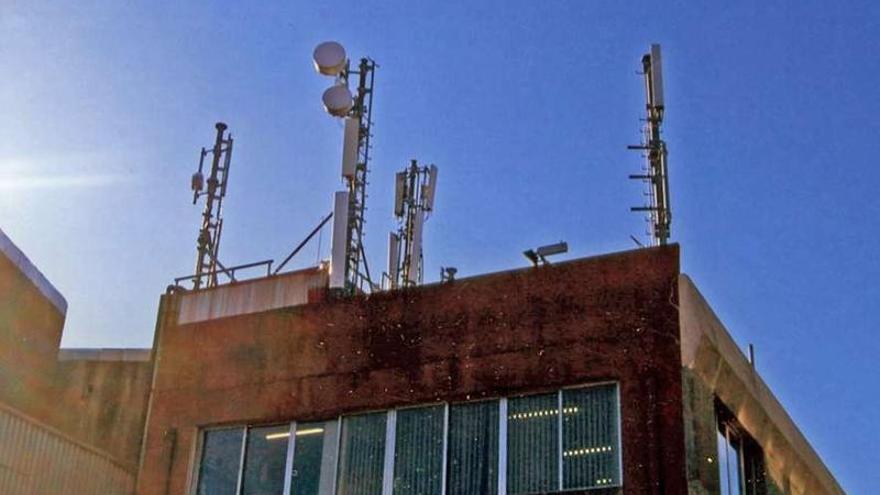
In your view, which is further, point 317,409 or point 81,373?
point 81,373

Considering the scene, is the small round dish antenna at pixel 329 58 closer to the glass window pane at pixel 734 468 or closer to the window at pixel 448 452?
the window at pixel 448 452

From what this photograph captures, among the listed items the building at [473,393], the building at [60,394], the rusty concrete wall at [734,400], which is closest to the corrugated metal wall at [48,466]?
the building at [60,394]

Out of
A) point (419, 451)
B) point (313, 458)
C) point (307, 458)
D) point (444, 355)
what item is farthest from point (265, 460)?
point (444, 355)

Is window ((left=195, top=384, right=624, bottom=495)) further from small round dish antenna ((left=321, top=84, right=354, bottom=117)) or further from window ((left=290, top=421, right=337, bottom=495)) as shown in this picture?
small round dish antenna ((left=321, top=84, right=354, bottom=117))

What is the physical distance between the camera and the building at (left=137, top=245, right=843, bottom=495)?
683 inches

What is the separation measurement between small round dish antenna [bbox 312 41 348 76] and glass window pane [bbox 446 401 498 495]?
7.66 m

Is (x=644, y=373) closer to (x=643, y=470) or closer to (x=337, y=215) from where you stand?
(x=643, y=470)

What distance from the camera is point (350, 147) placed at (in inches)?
907

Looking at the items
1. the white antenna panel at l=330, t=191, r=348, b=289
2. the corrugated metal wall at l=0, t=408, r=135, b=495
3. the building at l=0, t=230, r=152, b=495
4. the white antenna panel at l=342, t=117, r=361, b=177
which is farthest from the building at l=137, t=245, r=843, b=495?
the white antenna panel at l=342, t=117, r=361, b=177

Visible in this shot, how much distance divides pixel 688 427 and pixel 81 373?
1394cm

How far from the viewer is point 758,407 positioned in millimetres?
20484

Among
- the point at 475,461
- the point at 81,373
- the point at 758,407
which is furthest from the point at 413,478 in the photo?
the point at 81,373

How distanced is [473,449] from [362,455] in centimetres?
191

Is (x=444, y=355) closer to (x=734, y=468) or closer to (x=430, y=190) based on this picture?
(x=734, y=468)
